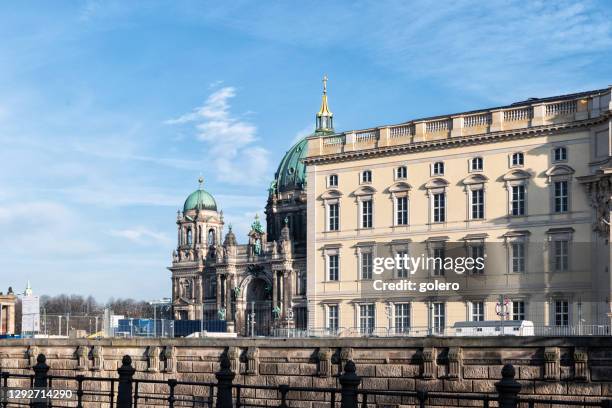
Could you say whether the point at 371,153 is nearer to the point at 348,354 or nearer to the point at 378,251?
the point at 378,251

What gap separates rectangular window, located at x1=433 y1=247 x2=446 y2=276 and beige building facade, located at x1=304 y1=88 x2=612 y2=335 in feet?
0.30

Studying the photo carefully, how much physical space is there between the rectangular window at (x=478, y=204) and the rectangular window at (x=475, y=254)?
75.8 inches

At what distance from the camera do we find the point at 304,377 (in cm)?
4028

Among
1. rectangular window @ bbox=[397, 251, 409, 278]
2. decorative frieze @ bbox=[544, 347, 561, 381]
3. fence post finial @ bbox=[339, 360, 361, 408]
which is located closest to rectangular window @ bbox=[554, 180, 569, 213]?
rectangular window @ bbox=[397, 251, 409, 278]

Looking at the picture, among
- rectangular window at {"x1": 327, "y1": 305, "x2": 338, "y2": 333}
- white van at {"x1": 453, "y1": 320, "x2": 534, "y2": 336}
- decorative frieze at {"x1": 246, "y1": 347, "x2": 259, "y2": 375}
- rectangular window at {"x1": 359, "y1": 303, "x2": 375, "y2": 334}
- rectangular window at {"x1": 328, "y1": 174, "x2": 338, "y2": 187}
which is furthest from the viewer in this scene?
rectangular window at {"x1": 328, "y1": 174, "x2": 338, "y2": 187}

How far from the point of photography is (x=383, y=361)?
124 ft

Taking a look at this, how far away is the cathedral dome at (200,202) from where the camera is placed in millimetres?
149812

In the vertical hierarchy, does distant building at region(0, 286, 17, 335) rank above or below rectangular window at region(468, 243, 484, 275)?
below

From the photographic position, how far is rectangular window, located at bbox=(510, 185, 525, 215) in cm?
7100

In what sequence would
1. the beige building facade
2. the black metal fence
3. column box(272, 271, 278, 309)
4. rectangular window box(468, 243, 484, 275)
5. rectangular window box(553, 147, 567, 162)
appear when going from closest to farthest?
the black metal fence
the beige building facade
rectangular window box(553, 147, 567, 162)
rectangular window box(468, 243, 484, 275)
column box(272, 271, 278, 309)

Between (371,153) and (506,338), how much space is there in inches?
1756

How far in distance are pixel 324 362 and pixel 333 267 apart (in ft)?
136

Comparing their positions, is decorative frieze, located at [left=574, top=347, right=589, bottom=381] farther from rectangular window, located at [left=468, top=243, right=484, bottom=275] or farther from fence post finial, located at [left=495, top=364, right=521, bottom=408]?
rectangular window, located at [left=468, top=243, right=484, bottom=275]

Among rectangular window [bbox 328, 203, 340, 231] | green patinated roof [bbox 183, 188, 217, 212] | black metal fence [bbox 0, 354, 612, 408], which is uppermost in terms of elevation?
green patinated roof [bbox 183, 188, 217, 212]
